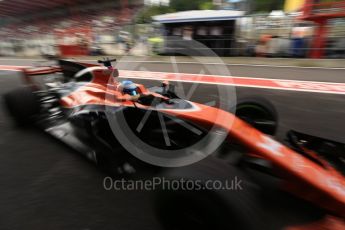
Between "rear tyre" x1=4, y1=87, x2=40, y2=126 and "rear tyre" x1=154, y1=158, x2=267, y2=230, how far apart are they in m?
2.50

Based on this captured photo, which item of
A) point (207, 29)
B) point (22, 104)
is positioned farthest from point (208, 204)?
point (207, 29)

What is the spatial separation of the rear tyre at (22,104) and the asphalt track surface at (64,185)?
0.72 ft

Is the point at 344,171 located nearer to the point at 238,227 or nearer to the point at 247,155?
the point at 247,155

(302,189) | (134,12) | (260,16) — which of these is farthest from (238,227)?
(134,12)

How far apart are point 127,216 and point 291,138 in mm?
1425

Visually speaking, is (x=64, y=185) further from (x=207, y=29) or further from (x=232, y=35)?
(x=207, y=29)

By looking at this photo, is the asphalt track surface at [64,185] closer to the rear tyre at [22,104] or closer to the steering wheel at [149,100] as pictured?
the rear tyre at [22,104]

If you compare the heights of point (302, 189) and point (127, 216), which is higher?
point (302, 189)

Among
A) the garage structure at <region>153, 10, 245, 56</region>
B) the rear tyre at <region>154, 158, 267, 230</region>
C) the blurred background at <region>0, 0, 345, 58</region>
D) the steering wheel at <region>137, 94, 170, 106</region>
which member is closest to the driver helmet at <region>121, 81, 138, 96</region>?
the steering wheel at <region>137, 94, 170, 106</region>

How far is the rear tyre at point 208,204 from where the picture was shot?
1626 mm

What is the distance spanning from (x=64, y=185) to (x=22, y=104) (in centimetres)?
150

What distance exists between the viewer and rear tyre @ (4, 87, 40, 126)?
3.55m

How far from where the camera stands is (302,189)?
1894 millimetres

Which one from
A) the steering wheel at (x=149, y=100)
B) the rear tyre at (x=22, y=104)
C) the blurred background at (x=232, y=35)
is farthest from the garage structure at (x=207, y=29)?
the steering wheel at (x=149, y=100)
